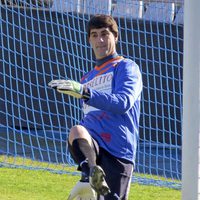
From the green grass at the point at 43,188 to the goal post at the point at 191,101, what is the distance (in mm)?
1736

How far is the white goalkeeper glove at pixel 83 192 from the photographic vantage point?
4.76 metres

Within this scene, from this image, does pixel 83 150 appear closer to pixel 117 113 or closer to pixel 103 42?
pixel 117 113

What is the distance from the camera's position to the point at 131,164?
198 inches

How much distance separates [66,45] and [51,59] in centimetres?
37

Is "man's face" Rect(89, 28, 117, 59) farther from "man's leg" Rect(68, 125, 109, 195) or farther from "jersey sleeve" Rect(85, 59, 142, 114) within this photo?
"man's leg" Rect(68, 125, 109, 195)

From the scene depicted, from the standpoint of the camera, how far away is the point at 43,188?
7.77 meters

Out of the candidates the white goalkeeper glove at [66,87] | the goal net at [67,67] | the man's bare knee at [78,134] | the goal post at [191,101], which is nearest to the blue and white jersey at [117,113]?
the man's bare knee at [78,134]

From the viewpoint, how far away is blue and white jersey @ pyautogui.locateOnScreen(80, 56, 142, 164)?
15.9 feet

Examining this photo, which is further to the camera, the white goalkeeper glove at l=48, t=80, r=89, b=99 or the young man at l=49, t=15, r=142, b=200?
the young man at l=49, t=15, r=142, b=200

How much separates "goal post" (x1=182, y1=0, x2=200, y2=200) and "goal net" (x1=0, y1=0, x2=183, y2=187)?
368 cm

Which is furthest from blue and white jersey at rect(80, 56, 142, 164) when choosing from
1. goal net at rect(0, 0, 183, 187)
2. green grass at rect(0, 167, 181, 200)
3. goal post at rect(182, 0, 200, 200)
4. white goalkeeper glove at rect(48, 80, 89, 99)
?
goal net at rect(0, 0, 183, 187)

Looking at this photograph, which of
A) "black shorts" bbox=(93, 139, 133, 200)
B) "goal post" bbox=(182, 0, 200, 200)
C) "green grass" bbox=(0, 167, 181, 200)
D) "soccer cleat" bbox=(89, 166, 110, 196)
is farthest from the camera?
"green grass" bbox=(0, 167, 181, 200)

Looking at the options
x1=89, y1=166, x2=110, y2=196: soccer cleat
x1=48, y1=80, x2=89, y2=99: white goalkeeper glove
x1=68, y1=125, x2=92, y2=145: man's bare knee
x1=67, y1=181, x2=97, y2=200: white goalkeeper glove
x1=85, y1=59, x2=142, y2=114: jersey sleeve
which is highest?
x1=48, y1=80, x2=89, y2=99: white goalkeeper glove

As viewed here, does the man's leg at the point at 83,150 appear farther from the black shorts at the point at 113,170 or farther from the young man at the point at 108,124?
the black shorts at the point at 113,170
